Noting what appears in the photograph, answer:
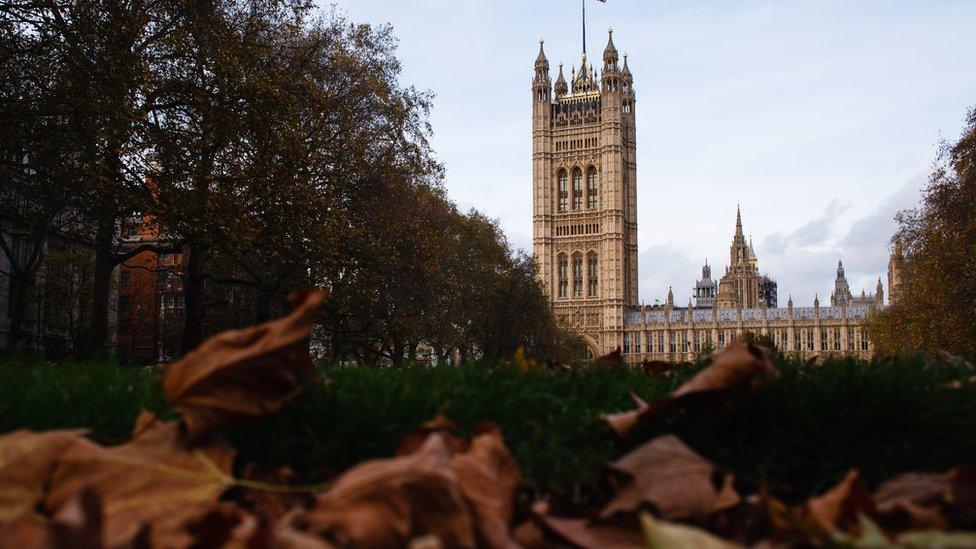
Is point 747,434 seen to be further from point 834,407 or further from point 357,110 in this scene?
point 357,110

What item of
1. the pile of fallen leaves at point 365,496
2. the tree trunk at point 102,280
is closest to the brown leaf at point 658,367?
the pile of fallen leaves at point 365,496

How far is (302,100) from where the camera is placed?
78.1ft

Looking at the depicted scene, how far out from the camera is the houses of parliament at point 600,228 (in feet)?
443

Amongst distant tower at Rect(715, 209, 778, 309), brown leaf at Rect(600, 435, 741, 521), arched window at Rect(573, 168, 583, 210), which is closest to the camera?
brown leaf at Rect(600, 435, 741, 521)

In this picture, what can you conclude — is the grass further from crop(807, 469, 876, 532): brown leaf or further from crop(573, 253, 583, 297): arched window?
crop(573, 253, 583, 297): arched window

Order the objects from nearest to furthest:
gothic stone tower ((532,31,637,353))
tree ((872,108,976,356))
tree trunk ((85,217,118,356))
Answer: tree trunk ((85,217,118,356)), tree ((872,108,976,356)), gothic stone tower ((532,31,637,353))

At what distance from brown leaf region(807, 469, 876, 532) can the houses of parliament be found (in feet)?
422

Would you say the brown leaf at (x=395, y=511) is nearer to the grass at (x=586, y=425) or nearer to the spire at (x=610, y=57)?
the grass at (x=586, y=425)

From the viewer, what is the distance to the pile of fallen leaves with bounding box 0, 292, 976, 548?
1787mm

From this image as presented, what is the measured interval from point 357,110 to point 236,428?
29374 mm

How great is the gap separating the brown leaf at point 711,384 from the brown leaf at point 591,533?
2.53ft

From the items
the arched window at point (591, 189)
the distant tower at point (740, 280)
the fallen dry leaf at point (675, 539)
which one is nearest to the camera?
the fallen dry leaf at point (675, 539)

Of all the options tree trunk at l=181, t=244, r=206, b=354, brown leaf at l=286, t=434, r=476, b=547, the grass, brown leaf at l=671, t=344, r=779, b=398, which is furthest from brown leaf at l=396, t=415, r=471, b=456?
tree trunk at l=181, t=244, r=206, b=354

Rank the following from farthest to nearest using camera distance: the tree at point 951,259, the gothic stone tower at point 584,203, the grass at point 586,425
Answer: the gothic stone tower at point 584,203 → the tree at point 951,259 → the grass at point 586,425
